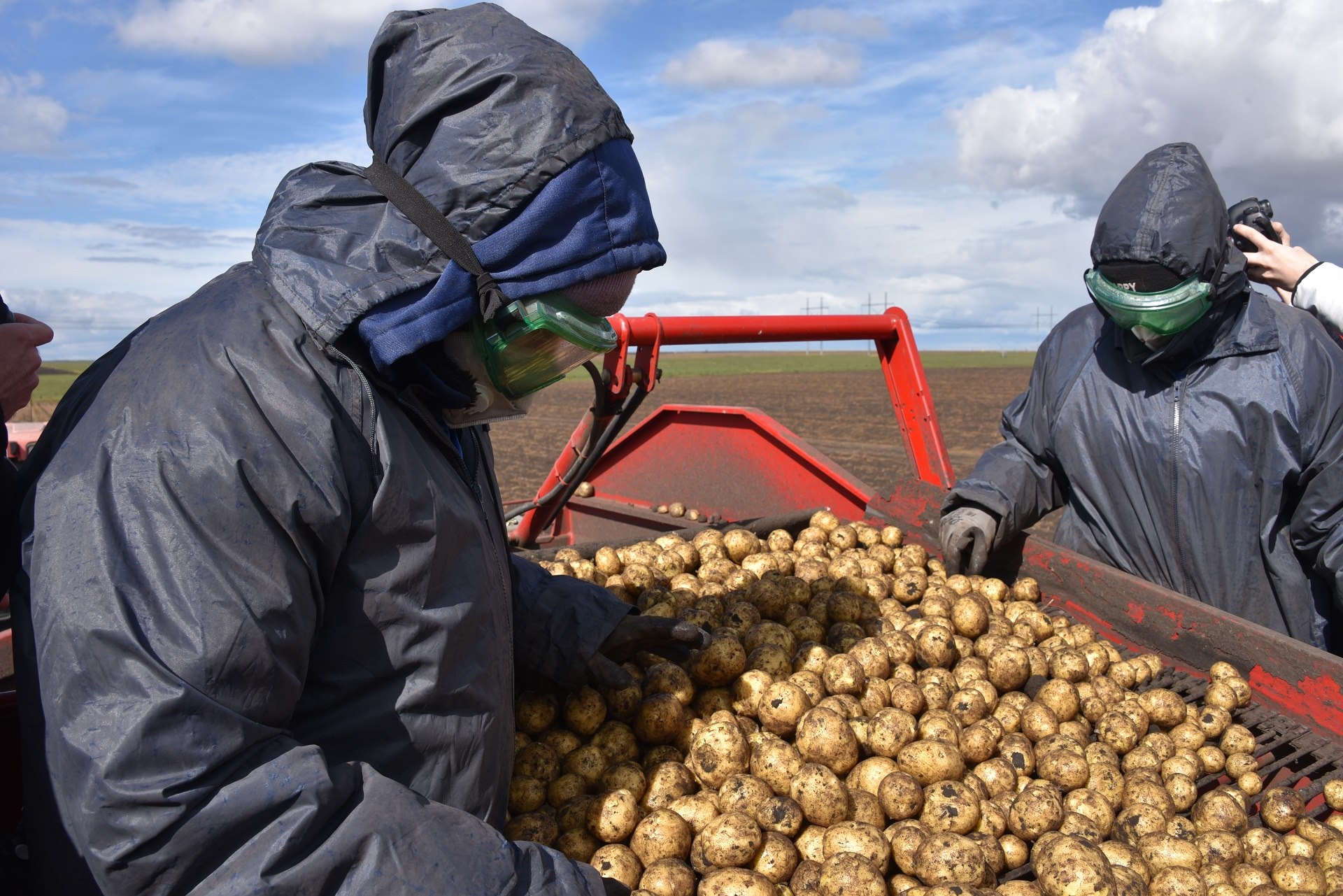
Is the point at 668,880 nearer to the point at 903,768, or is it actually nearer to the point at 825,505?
the point at 903,768

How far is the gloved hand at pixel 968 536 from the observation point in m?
3.90

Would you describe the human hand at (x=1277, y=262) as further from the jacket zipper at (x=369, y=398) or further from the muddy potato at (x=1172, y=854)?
the jacket zipper at (x=369, y=398)

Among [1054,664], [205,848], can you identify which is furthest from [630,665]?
[205,848]

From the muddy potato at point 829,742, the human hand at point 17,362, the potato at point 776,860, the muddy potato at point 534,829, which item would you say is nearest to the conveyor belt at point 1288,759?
the muddy potato at point 829,742

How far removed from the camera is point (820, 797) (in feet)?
8.38

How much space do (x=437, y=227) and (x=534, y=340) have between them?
0.29 metres

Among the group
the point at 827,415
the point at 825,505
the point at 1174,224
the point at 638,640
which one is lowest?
the point at 827,415

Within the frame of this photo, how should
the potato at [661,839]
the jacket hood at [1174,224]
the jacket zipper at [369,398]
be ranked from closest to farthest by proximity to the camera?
1. the jacket zipper at [369,398]
2. the potato at [661,839]
3. the jacket hood at [1174,224]

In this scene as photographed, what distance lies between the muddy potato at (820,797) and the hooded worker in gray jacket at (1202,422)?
163 centimetres

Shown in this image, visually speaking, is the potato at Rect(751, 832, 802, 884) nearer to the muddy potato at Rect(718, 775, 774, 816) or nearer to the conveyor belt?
the muddy potato at Rect(718, 775, 774, 816)

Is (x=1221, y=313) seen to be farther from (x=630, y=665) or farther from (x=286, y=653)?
(x=286, y=653)

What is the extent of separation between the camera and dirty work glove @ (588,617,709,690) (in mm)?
2740

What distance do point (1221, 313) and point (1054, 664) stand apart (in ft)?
4.64

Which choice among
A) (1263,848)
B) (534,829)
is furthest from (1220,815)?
(534,829)
